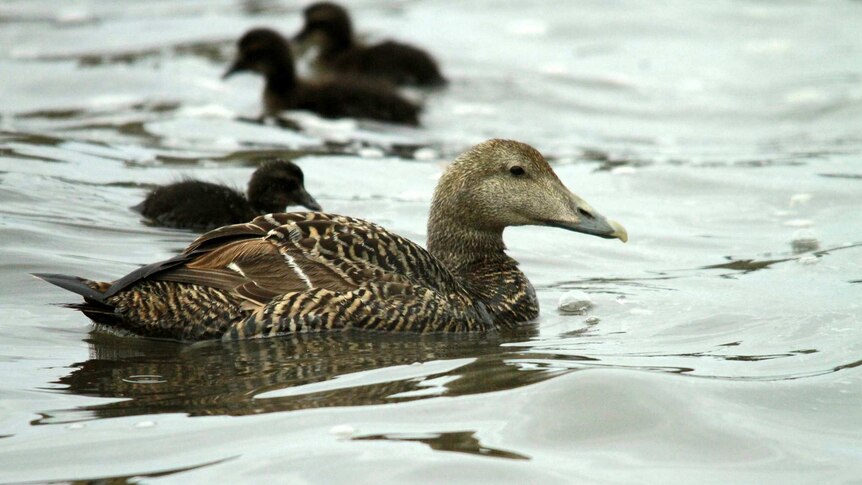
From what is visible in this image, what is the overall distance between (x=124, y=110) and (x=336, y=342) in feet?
22.7

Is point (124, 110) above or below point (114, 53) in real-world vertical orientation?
below

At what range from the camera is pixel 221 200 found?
26.7 ft

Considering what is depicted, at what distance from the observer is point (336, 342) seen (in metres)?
5.77

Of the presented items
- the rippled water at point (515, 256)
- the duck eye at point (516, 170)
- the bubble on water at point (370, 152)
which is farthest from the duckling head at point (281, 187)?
the bubble on water at point (370, 152)

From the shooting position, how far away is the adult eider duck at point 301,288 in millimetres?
5750

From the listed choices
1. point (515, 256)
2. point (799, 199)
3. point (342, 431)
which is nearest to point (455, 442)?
point (342, 431)

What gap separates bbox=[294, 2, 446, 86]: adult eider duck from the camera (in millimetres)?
13945

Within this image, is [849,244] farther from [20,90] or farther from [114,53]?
[114,53]

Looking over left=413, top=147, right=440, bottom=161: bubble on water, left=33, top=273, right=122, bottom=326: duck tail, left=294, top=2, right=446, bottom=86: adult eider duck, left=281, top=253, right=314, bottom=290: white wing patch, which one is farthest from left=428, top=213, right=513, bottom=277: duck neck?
left=294, top=2, right=446, bottom=86: adult eider duck

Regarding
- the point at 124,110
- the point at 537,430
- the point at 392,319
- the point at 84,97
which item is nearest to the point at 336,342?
the point at 392,319

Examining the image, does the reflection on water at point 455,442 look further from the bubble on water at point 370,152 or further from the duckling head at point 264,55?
the duckling head at point 264,55

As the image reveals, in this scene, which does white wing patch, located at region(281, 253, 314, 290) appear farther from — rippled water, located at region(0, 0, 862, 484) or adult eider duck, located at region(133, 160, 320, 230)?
adult eider duck, located at region(133, 160, 320, 230)

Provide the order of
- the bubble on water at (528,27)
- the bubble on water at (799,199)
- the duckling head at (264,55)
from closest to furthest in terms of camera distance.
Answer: the bubble on water at (799,199), the duckling head at (264,55), the bubble on water at (528,27)

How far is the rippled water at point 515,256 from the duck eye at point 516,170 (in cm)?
69
